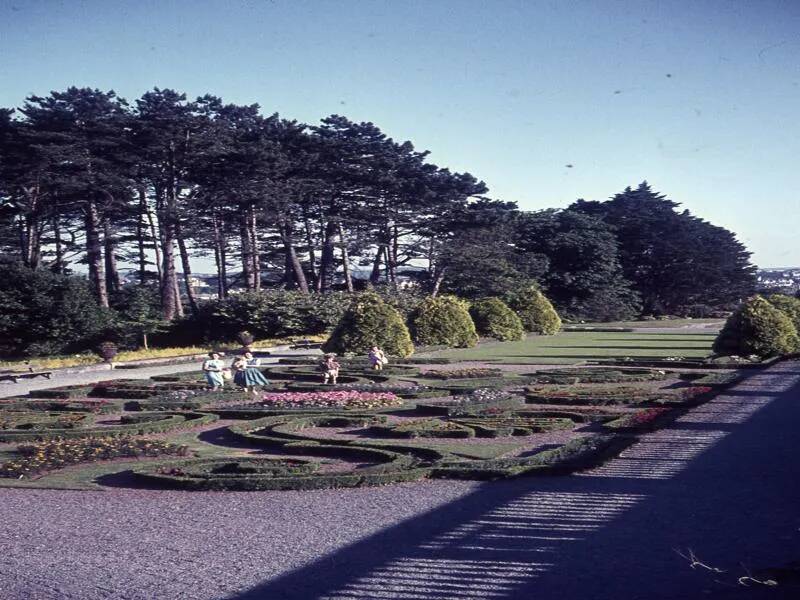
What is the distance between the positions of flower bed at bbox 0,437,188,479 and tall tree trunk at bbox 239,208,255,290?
30.6m

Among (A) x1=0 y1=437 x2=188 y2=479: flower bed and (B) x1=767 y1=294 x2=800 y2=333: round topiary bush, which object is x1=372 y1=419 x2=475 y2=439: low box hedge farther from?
(B) x1=767 y1=294 x2=800 y2=333: round topiary bush

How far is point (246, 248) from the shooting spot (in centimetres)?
4297

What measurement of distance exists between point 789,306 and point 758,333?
5338 millimetres

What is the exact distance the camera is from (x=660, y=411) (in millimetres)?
12875

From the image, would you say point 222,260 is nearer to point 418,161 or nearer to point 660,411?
point 418,161

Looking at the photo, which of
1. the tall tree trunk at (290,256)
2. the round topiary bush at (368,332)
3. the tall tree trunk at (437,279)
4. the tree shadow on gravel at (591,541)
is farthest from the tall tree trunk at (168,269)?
the tree shadow on gravel at (591,541)

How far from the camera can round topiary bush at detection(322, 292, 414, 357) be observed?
994 inches

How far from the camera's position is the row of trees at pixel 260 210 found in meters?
36.7

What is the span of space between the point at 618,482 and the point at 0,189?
33.4 m

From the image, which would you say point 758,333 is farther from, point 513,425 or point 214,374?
point 214,374

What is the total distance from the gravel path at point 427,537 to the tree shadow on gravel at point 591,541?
17 millimetres

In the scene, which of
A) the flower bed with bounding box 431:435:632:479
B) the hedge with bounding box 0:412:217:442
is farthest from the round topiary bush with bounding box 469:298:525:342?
the flower bed with bounding box 431:435:632:479

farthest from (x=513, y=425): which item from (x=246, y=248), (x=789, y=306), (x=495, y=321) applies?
(x=246, y=248)

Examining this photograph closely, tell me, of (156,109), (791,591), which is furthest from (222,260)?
(791,591)
